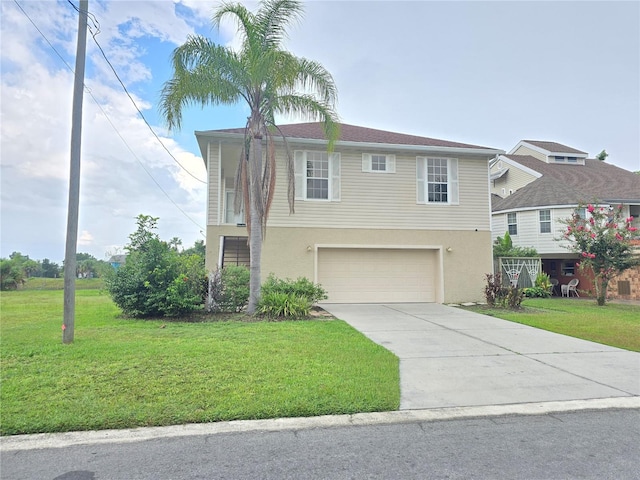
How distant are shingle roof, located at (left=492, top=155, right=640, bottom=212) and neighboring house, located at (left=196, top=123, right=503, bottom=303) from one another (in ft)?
26.0

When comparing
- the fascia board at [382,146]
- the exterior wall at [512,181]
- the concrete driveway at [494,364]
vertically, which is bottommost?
the concrete driveway at [494,364]

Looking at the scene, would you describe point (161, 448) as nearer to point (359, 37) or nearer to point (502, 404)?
point (502, 404)

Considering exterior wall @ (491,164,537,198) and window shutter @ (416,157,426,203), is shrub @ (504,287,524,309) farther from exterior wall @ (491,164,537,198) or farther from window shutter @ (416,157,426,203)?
exterior wall @ (491,164,537,198)

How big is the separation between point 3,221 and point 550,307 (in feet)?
59.4

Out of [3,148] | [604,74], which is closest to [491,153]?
[604,74]

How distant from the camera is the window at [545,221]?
63.0ft

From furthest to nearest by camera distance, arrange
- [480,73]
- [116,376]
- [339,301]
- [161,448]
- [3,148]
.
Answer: [480,73] → [339,301] → [3,148] → [116,376] → [161,448]

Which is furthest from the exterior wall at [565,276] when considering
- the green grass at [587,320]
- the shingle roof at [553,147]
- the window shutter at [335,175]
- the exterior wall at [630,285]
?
the window shutter at [335,175]

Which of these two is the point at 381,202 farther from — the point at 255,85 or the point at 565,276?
the point at 565,276

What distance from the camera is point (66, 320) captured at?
21.2 ft

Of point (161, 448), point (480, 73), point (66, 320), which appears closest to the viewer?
point (161, 448)

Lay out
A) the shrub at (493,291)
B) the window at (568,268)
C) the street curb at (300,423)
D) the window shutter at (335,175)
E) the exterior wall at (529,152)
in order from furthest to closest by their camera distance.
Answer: the exterior wall at (529,152) → the window at (568,268) → the window shutter at (335,175) → the shrub at (493,291) → the street curb at (300,423)

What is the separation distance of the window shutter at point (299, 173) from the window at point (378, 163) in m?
2.15

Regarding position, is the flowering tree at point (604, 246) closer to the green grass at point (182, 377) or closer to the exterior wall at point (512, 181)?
the exterior wall at point (512, 181)
